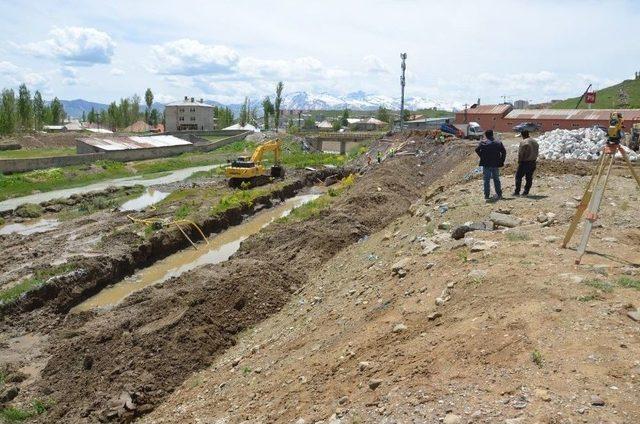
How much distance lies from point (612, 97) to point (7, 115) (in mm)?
103653

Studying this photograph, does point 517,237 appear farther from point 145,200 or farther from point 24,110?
point 24,110

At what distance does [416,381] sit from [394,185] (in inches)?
969

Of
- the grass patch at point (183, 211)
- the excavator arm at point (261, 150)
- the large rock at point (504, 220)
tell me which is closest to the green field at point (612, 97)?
the excavator arm at point (261, 150)

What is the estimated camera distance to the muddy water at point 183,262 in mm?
19422

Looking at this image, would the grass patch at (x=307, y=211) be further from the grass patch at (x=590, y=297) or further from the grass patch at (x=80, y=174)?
the grass patch at (x=80, y=174)

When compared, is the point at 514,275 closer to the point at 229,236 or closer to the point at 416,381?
the point at 416,381

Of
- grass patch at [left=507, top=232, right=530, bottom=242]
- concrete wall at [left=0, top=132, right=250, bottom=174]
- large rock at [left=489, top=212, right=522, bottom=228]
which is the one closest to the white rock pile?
large rock at [left=489, top=212, right=522, bottom=228]

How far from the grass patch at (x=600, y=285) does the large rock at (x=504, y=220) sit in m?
4.10

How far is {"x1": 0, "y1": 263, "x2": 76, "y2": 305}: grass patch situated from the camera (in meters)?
16.8

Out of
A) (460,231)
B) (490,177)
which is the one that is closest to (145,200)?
(490,177)

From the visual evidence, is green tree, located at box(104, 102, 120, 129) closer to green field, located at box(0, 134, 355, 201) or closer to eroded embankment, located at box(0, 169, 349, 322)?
green field, located at box(0, 134, 355, 201)

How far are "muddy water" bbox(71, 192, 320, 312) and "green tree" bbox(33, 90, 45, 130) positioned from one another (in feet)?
274

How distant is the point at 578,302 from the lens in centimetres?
757

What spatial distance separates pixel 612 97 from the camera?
101500mm
